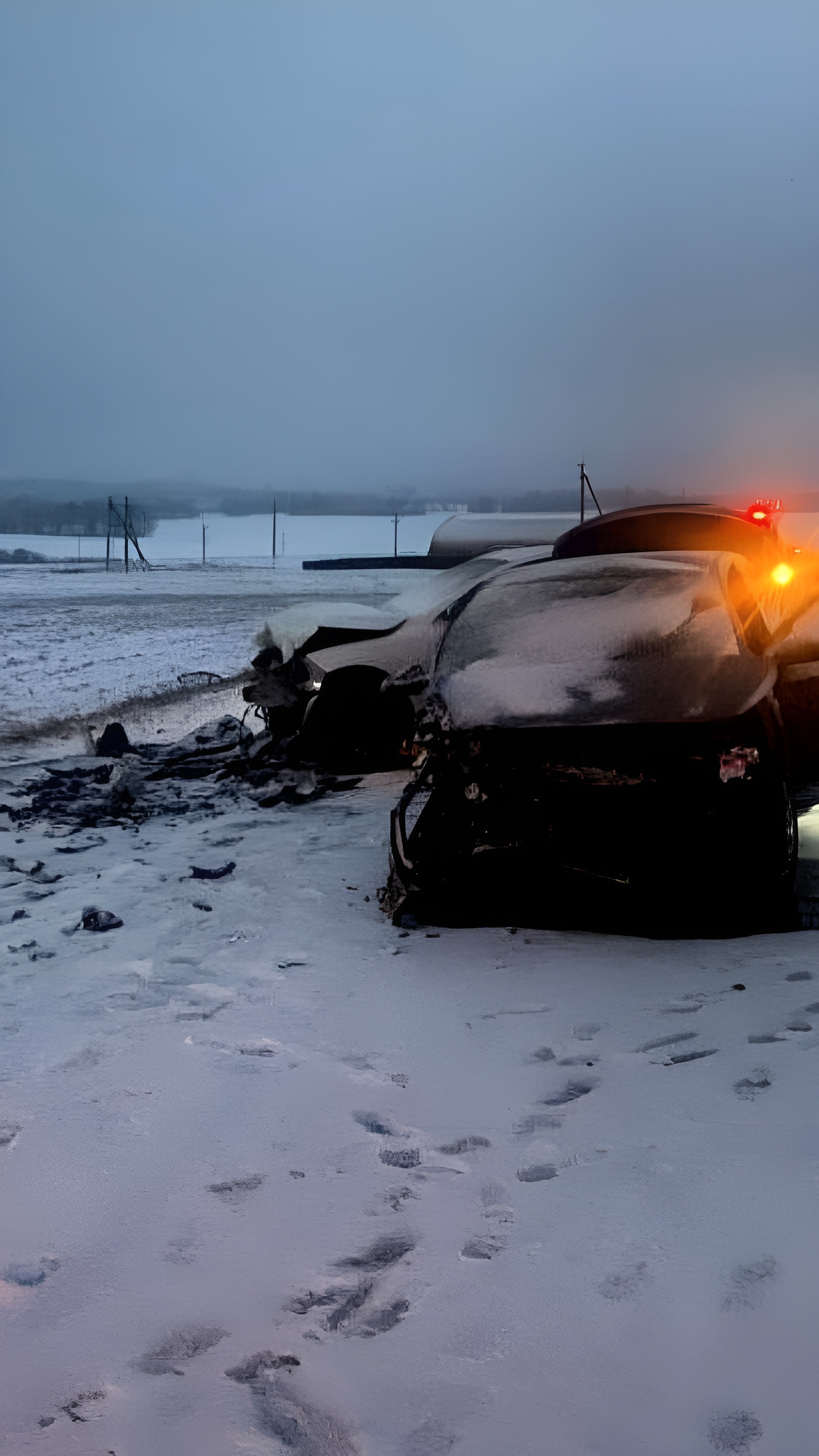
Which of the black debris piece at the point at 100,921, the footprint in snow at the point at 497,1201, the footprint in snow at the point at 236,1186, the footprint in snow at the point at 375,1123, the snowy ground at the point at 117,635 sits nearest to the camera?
the footprint in snow at the point at 497,1201

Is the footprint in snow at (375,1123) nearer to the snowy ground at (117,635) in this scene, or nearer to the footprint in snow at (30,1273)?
the footprint in snow at (30,1273)

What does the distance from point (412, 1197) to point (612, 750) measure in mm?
1852

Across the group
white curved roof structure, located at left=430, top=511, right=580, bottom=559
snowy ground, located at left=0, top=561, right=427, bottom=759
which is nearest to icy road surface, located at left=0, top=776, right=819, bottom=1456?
snowy ground, located at left=0, top=561, right=427, bottom=759

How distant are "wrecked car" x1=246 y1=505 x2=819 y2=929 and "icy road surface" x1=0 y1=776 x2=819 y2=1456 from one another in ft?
0.90

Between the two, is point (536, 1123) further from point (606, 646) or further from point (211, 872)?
point (211, 872)

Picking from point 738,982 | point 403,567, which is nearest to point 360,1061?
point 738,982

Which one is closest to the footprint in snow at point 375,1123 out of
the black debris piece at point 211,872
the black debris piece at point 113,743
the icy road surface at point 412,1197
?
the icy road surface at point 412,1197

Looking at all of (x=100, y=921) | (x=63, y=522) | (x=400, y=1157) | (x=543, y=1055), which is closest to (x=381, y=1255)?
(x=400, y=1157)

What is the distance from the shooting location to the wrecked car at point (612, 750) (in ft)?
12.0

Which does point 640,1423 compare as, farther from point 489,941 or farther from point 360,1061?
point 489,941

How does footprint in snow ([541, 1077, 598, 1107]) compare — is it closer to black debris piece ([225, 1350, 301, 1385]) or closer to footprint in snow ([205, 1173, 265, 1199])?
footprint in snow ([205, 1173, 265, 1199])

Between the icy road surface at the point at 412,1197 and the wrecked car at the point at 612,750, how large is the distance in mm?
274

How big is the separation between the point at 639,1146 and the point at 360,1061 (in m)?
0.99

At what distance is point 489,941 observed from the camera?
159 inches
